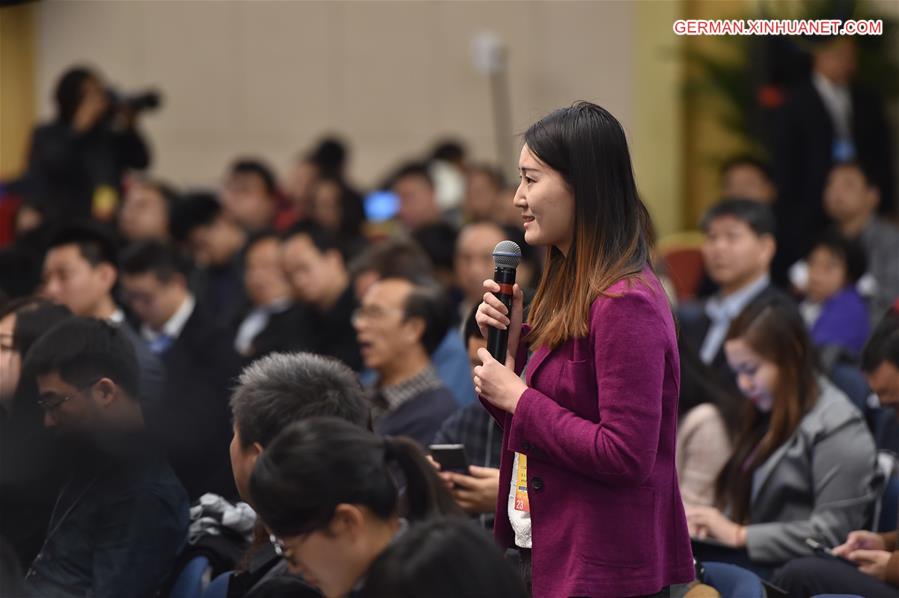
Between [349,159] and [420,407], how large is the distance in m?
6.72

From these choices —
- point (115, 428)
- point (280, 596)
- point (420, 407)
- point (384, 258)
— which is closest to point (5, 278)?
point (384, 258)

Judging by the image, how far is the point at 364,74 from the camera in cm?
1020

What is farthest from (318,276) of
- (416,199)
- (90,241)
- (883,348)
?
(883,348)

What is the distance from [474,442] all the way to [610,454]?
1274mm

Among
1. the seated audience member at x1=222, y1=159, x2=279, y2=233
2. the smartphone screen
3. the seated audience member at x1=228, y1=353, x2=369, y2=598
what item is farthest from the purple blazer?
the seated audience member at x1=222, y1=159, x2=279, y2=233

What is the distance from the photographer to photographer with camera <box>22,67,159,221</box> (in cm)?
695

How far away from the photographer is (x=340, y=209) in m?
7.24

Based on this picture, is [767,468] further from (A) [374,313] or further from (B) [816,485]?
(A) [374,313]

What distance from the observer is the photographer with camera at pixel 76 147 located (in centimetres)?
695

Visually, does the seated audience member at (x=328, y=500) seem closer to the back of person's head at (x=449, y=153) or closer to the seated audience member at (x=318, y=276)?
the seated audience member at (x=318, y=276)

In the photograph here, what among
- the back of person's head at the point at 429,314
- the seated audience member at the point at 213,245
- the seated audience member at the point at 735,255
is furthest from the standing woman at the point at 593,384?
the seated audience member at the point at 213,245

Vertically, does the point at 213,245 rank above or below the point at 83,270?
below

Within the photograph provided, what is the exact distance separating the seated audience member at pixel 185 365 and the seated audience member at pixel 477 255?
1076 millimetres

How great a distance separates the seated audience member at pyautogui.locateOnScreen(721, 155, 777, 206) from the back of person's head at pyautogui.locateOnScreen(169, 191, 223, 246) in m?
2.81
